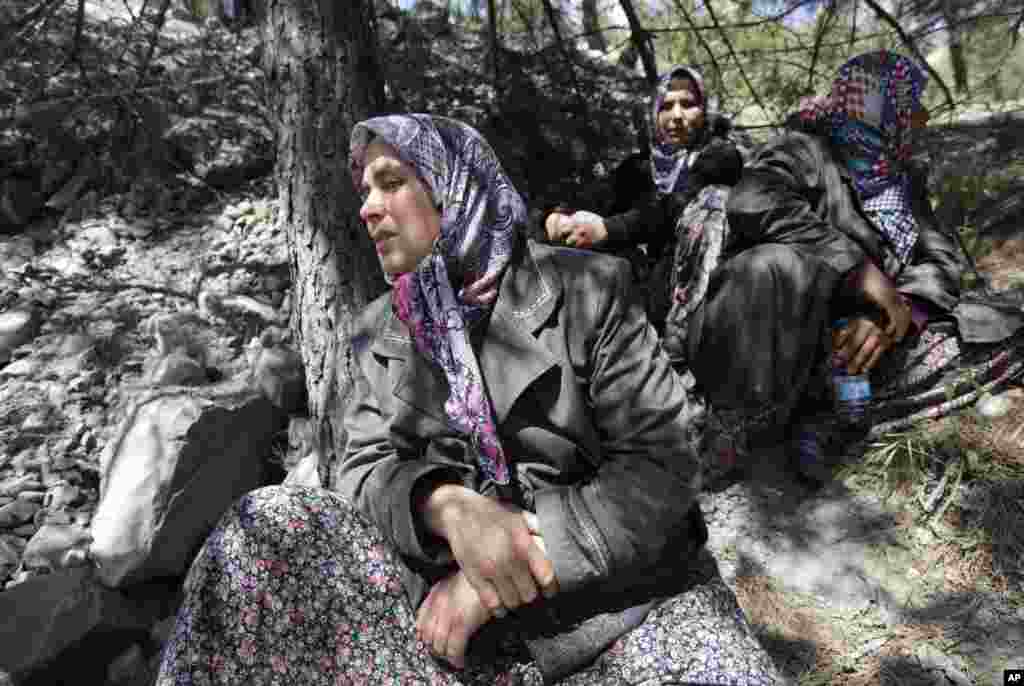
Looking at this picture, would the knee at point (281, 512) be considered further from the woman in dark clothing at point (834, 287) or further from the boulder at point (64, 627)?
the woman in dark clothing at point (834, 287)

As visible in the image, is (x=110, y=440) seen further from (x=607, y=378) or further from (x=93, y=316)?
(x=607, y=378)

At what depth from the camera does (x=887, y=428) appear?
87.4 inches

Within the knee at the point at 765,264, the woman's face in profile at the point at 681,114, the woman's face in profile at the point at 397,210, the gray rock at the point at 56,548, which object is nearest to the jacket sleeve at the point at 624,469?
the woman's face in profile at the point at 397,210

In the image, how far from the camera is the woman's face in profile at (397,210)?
1.47 meters

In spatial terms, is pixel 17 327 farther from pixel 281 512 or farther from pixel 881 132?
pixel 881 132

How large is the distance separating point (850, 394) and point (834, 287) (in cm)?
35

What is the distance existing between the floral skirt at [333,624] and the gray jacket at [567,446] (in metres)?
0.05

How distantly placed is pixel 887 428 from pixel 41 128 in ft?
13.2

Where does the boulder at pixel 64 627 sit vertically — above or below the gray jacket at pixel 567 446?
below

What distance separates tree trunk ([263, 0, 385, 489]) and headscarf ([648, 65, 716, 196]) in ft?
3.95

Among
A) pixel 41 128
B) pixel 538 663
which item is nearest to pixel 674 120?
pixel 538 663

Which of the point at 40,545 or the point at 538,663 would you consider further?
the point at 40,545

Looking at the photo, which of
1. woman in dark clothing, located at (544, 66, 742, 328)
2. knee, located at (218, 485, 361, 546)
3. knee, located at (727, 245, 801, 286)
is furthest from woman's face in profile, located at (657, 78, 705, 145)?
A: knee, located at (218, 485, 361, 546)

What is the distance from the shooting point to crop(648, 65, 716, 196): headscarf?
2738mm
